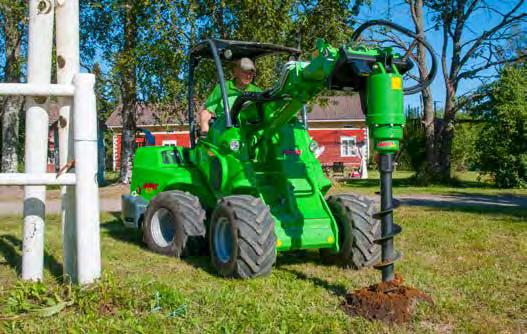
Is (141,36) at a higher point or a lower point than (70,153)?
higher

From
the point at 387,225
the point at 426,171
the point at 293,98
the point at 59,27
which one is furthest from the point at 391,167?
the point at 426,171

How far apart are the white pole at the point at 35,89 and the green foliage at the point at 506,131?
18019 millimetres

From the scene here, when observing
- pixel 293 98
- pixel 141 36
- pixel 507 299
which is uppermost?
pixel 141 36

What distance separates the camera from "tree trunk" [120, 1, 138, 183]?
56.8 ft

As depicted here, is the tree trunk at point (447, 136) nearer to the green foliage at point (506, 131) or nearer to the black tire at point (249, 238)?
the green foliage at point (506, 131)

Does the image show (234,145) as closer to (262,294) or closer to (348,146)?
(262,294)

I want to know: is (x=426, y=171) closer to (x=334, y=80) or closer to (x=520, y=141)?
(x=520, y=141)

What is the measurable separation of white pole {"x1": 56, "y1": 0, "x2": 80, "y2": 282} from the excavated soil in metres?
2.20

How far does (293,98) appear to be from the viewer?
16.3 feet

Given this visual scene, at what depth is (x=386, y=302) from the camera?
12.5 ft

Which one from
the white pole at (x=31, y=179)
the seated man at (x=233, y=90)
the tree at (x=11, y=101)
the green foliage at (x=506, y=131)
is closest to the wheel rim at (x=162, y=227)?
the seated man at (x=233, y=90)

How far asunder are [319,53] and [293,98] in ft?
1.99

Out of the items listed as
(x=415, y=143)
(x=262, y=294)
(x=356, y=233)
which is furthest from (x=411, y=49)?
(x=415, y=143)

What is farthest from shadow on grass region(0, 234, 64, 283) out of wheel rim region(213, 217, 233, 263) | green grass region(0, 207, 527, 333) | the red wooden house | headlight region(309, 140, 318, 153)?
the red wooden house
